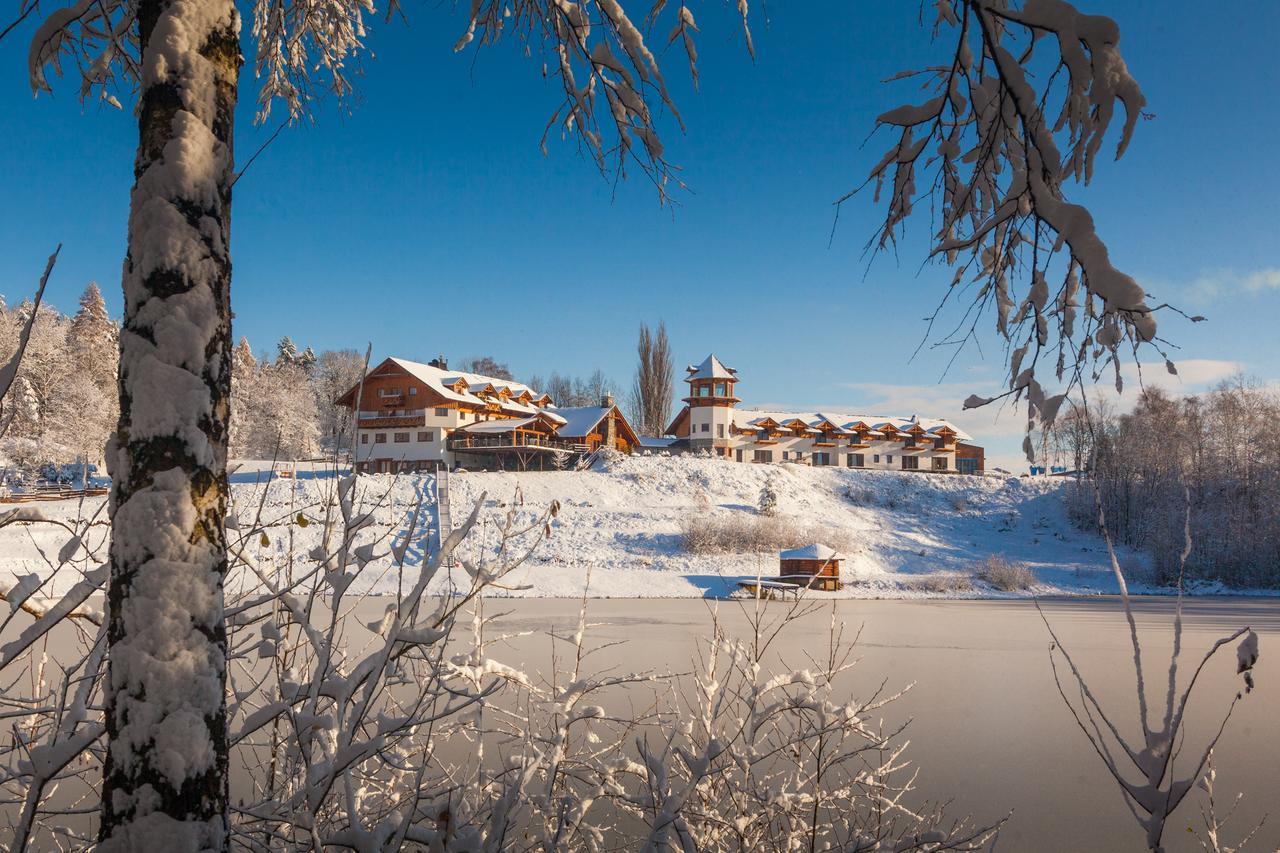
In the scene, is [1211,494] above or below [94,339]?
below

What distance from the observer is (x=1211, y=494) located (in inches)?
1064

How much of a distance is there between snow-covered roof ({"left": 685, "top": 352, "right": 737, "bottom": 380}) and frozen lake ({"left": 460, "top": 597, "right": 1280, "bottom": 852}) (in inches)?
1152

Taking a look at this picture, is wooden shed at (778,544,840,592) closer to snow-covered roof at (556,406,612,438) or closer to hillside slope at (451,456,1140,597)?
hillside slope at (451,456,1140,597)

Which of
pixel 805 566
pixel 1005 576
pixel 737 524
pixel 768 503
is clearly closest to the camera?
pixel 805 566

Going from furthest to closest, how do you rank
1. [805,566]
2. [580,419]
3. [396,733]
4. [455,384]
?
[580,419] < [455,384] < [805,566] < [396,733]

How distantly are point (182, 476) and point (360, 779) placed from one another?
1623 millimetres

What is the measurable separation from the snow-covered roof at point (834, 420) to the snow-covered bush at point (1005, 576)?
25.4m

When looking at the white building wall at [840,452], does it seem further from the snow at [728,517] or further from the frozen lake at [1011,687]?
the frozen lake at [1011,687]

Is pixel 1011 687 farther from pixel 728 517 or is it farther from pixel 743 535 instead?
pixel 728 517

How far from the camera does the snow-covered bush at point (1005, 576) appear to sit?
69.1 ft

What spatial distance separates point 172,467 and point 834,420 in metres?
49.3

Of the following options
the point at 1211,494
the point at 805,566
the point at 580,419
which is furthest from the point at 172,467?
the point at 580,419

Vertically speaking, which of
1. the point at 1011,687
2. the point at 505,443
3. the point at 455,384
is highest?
the point at 455,384

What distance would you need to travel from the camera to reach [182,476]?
148 centimetres
